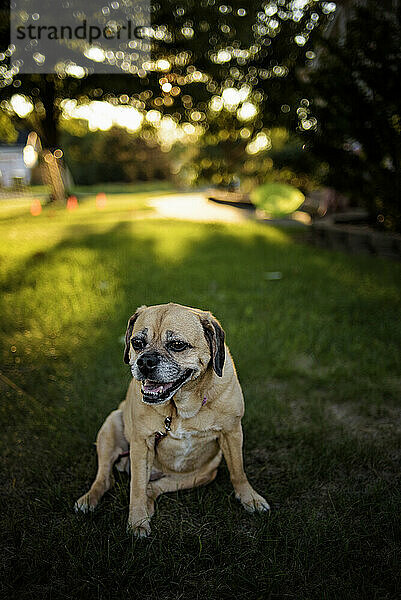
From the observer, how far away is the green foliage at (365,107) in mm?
5879

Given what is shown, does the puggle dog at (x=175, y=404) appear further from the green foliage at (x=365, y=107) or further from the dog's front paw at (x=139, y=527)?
the green foliage at (x=365, y=107)

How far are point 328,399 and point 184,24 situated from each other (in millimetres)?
12722

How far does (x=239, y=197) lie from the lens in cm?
2284

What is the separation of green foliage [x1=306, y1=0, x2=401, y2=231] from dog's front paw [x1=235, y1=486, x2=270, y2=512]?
4801 mm

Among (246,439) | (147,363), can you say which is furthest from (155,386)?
(246,439)

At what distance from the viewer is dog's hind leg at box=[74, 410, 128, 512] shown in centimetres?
262

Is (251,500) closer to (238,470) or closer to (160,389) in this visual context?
(238,470)

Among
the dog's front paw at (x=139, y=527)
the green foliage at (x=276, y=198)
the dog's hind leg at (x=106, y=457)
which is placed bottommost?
the dog's front paw at (x=139, y=527)

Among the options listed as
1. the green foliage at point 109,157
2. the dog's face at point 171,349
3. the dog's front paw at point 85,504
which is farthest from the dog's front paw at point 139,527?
the green foliage at point 109,157

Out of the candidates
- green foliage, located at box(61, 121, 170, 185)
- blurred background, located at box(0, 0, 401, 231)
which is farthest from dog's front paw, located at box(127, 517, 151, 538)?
green foliage, located at box(61, 121, 170, 185)

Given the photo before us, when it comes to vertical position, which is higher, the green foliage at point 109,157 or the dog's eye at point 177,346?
the green foliage at point 109,157

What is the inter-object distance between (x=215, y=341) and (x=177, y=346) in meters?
0.20

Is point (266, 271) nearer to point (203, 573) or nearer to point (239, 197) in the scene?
point (203, 573)

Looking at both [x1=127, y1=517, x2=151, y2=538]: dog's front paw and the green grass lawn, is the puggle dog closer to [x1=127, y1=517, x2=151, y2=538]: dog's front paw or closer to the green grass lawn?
[x1=127, y1=517, x2=151, y2=538]: dog's front paw
